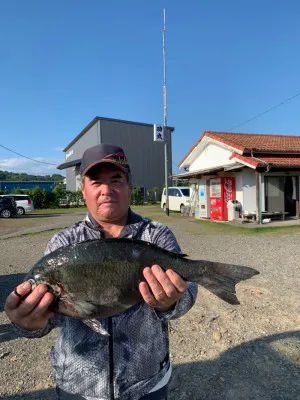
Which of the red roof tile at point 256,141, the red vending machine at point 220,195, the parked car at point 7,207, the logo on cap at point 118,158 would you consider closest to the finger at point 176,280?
the logo on cap at point 118,158

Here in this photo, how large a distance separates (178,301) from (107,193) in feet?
2.34

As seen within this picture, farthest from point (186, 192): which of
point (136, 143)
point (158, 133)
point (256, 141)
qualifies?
point (136, 143)

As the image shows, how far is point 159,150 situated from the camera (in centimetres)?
4553

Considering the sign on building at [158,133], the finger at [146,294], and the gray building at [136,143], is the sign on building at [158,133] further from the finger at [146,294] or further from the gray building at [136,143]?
the finger at [146,294]

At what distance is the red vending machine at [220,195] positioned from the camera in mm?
19172

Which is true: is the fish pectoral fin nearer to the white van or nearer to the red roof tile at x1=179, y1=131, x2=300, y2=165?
the red roof tile at x1=179, y1=131, x2=300, y2=165

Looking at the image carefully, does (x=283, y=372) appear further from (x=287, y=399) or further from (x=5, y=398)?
(x=5, y=398)

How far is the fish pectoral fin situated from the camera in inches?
66.3

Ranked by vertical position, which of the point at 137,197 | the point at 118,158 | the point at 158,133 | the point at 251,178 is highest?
the point at 158,133

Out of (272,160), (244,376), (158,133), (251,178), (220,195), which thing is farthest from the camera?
(158,133)

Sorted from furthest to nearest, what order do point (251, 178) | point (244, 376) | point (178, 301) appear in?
point (251, 178) < point (244, 376) < point (178, 301)

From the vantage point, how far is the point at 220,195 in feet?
65.3

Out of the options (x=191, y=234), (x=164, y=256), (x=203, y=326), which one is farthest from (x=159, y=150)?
(x=164, y=256)

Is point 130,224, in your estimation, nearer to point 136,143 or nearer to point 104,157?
point 104,157
